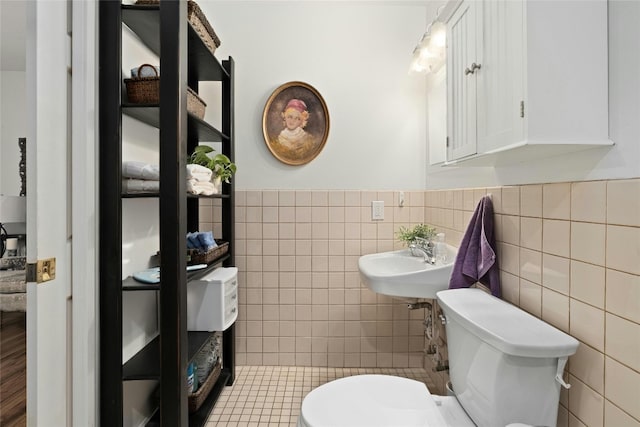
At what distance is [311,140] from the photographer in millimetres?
2373

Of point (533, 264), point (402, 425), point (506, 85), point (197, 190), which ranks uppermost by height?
point (506, 85)

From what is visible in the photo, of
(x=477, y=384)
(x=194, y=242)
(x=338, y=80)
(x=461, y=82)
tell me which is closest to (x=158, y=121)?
(x=194, y=242)

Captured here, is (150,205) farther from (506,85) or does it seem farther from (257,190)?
(506,85)

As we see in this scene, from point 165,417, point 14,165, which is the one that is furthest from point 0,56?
point 165,417

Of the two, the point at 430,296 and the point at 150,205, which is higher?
the point at 150,205

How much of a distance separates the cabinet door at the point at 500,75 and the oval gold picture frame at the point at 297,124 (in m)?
1.30

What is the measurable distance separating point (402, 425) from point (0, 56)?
165 centimetres

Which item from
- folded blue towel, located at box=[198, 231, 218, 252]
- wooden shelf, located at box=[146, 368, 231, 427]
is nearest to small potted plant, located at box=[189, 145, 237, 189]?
folded blue towel, located at box=[198, 231, 218, 252]

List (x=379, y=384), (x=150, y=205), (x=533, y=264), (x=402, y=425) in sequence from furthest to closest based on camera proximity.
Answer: (x=150, y=205), (x=379, y=384), (x=533, y=264), (x=402, y=425)

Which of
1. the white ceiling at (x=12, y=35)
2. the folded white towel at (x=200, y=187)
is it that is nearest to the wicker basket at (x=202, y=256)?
the folded white towel at (x=200, y=187)

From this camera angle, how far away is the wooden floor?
1.05 metres

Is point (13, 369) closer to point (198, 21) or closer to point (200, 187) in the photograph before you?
point (200, 187)

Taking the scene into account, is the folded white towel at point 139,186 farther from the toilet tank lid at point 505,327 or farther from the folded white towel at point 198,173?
the toilet tank lid at point 505,327

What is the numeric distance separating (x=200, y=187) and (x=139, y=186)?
0.27 meters
